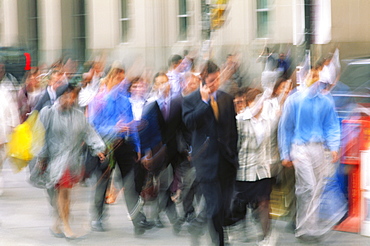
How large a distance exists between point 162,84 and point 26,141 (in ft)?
5.87

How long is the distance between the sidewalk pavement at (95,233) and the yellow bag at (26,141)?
87cm

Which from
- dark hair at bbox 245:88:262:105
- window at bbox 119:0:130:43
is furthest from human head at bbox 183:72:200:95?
window at bbox 119:0:130:43

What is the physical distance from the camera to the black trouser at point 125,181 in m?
9.13

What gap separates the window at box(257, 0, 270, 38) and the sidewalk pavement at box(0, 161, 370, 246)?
10705 millimetres

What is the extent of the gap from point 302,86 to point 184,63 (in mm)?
3862

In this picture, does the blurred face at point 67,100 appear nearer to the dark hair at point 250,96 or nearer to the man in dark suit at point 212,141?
the man in dark suit at point 212,141

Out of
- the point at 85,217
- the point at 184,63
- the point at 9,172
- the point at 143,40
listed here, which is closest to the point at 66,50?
the point at 143,40

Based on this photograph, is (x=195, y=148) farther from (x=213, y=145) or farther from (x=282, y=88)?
(x=282, y=88)

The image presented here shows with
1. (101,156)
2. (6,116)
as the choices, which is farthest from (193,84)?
(6,116)

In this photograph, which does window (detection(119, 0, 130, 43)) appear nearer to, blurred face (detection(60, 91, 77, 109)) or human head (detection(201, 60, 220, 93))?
blurred face (detection(60, 91, 77, 109))

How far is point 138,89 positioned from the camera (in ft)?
31.3

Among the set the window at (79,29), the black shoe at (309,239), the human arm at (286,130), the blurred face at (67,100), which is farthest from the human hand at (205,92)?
the window at (79,29)

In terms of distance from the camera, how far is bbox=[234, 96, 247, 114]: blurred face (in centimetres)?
820

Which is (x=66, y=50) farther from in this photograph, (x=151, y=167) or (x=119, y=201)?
(x=151, y=167)
